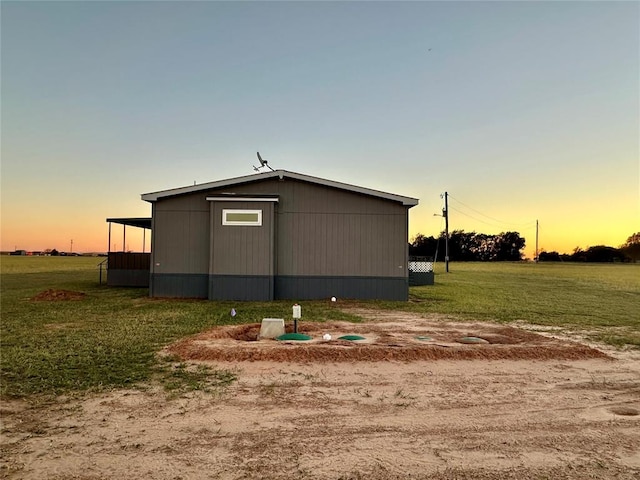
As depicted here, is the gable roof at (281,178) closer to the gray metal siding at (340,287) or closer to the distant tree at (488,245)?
the gray metal siding at (340,287)

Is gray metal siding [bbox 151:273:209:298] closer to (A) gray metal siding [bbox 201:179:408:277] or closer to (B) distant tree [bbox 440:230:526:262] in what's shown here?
(A) gray metal siding [bbox 201:179:408:277]

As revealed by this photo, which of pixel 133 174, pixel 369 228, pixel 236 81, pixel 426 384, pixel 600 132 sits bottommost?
pixel 426 384

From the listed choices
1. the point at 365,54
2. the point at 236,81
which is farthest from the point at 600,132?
the point at 236,81

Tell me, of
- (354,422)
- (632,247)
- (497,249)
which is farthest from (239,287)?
(632,247)

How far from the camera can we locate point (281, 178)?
47.0ft

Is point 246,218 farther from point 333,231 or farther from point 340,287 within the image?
point 340,287

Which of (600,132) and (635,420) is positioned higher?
(600,132)

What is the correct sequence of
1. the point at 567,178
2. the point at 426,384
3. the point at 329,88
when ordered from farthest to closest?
the point at 567,178 → the point at 329,88 → the point at 426,384

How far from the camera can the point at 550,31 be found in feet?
45.8

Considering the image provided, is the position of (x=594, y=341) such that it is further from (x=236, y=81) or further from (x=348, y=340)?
(x=236, y=81)

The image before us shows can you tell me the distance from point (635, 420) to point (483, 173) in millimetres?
19318

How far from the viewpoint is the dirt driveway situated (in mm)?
3059

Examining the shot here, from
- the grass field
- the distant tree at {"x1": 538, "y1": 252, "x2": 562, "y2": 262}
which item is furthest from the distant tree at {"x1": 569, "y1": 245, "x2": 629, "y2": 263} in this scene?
the grass field

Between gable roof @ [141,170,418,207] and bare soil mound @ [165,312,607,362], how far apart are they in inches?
240
